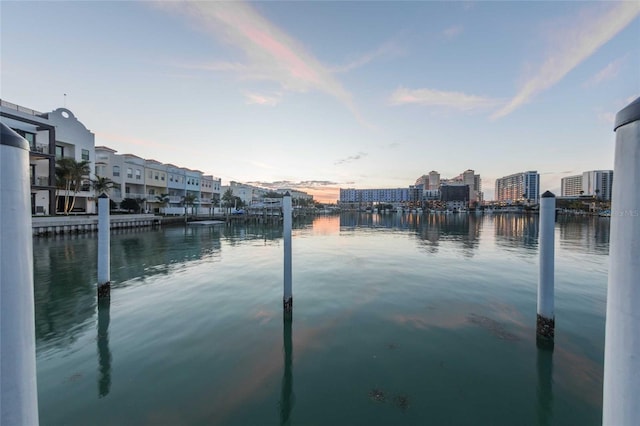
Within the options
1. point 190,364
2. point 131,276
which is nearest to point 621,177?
point 190,364

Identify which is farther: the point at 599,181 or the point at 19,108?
the point at 599,181

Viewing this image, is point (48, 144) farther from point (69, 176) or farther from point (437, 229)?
point (437, 229)

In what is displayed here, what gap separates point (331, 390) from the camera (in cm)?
616

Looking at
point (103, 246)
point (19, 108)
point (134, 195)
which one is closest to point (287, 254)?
point (103, 246)

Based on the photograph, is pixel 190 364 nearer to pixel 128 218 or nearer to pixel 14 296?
pixel 14 296

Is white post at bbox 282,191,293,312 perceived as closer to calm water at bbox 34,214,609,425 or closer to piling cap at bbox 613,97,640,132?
calm water at bbox 34,214,609,425

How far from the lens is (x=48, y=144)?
1462 inches

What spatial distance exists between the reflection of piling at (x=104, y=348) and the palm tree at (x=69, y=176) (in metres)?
39.3

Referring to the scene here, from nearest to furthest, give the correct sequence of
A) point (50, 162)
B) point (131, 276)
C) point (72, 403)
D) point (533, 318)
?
point (72, 403), point (533, 318), point (131, 276), point (50, 162)

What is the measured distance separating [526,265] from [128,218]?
5056 centimetres

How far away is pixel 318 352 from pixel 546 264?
686cm

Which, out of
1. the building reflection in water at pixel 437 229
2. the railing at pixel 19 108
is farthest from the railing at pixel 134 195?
the building reflection in water at pixel 437 229

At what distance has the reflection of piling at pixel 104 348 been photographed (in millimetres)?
6270

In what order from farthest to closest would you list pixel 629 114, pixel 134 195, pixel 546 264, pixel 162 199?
1. pixel 162 199
2. pixel 134 195
3. pixel 546 264
4. pixel 629 114
